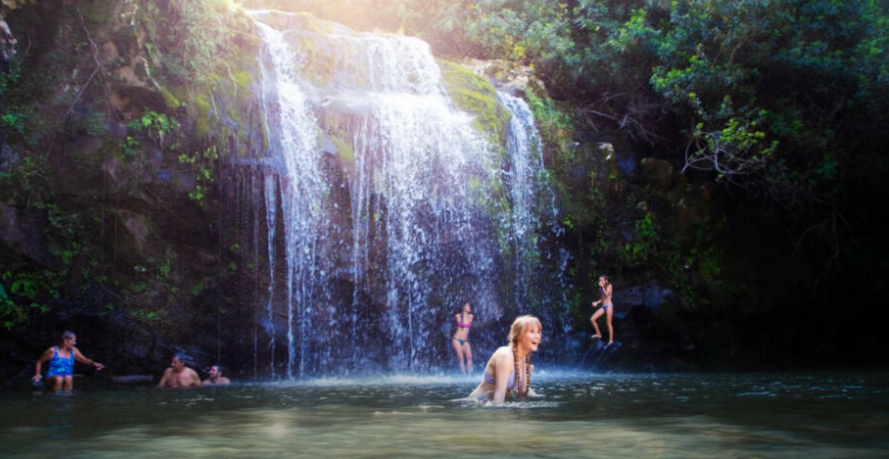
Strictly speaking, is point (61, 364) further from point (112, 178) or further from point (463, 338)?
point (463, 338)

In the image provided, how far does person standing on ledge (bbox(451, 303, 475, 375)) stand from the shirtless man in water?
14.3 feet

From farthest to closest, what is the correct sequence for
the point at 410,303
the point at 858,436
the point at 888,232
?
the point at 888,232
the point at 410,303
the point at 858,436

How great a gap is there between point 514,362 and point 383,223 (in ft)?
23.1

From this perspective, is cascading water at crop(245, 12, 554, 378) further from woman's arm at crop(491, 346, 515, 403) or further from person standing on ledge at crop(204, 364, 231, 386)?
woman's arm at crop(491, 346, 515, 403)

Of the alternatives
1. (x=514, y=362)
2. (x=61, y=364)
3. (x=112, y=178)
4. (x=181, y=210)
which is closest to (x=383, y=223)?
(x=181, y=210)

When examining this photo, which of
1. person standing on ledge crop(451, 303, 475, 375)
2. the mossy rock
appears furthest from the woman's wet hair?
the mossy rock

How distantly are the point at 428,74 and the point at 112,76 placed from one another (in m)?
6.10

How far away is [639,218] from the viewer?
52.4 ft

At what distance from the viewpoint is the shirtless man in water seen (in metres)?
11.8

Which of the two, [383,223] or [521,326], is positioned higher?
[383,223]

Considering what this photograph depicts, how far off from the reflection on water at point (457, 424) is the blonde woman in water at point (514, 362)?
6.9 inches

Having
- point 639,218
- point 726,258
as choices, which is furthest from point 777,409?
point 726,258

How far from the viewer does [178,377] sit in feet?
38.9

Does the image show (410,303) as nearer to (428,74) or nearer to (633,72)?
(428,74)
